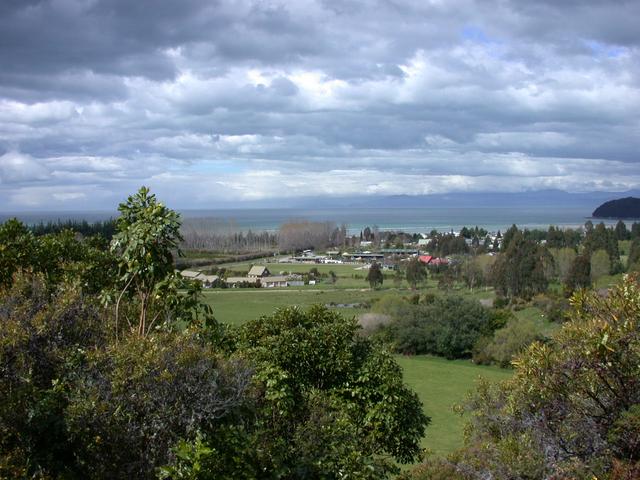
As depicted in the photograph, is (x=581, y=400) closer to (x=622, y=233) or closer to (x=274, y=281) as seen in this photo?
(x=274, y=281)

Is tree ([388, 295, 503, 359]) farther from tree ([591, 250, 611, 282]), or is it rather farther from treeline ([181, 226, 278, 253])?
treeline ([181, 226, 278, 253])

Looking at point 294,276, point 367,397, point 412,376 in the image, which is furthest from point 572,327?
point 294,276

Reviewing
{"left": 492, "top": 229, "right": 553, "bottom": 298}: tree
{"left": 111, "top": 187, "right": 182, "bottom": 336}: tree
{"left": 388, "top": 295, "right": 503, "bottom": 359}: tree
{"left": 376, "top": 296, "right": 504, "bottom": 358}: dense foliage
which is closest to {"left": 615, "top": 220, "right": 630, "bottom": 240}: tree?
{"left": 492, "top": 229, "right": 553, "bottom": 298}: tree

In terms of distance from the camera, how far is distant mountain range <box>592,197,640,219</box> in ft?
503

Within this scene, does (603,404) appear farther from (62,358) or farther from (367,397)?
(62,358)

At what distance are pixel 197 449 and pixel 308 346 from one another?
4.25 meters

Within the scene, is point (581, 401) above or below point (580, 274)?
above

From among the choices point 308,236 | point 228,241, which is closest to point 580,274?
point 228,241

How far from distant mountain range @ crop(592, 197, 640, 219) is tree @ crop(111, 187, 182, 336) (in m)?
163

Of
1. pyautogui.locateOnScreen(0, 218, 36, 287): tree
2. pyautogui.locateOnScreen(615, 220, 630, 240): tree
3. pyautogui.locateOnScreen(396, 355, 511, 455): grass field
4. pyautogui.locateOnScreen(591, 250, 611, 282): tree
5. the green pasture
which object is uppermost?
pyautogui.locateOnScreen(0, 218, 36, 287): tree

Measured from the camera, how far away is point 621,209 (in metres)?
161

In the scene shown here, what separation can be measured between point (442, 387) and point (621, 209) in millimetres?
153852

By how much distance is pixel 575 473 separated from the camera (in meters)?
5.96

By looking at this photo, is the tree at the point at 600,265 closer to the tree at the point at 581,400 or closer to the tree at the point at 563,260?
the tree at the point at 563,260
